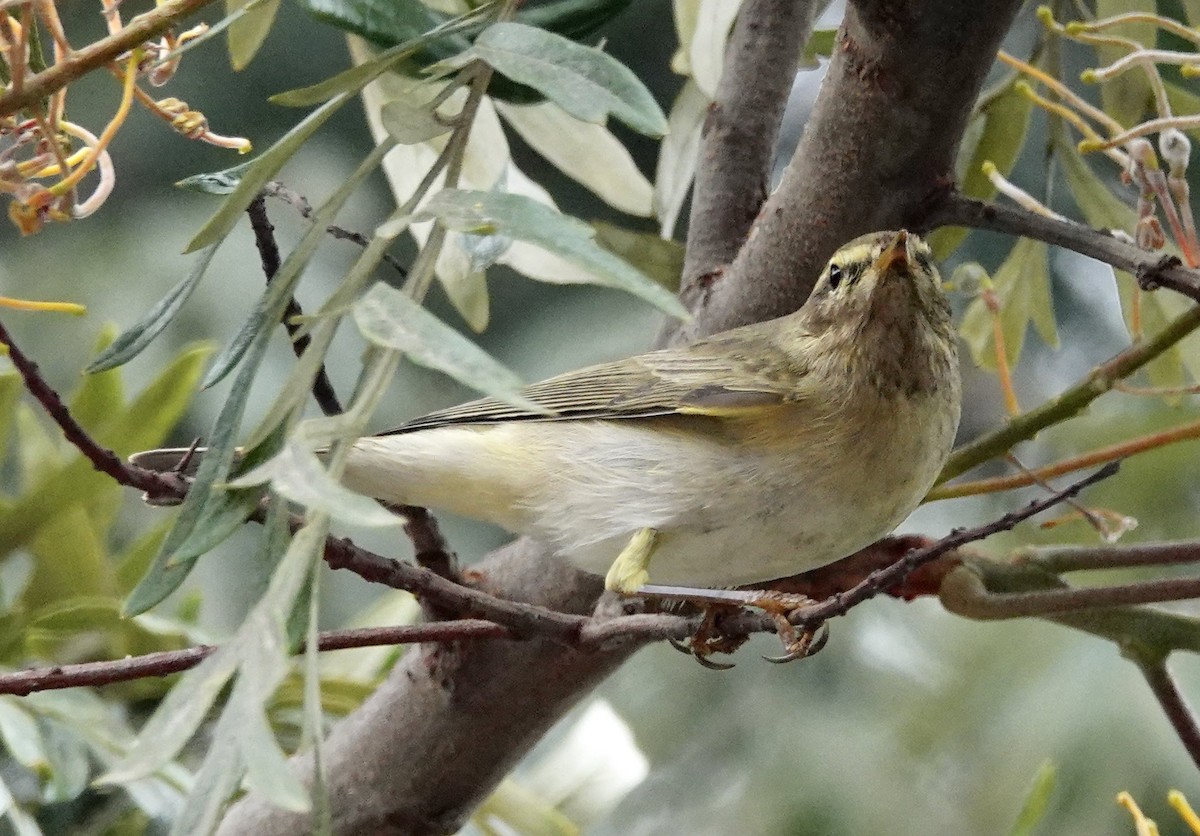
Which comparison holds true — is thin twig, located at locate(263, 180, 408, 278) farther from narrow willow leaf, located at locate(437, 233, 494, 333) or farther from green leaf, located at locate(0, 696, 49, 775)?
green leaf, located at locate(0, 696, 49, 775)

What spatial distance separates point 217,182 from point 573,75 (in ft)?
0.63

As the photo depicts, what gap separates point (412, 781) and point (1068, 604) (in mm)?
496

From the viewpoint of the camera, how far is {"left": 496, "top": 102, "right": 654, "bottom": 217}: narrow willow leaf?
108 centimetres

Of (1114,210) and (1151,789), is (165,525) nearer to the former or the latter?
(1114,210)

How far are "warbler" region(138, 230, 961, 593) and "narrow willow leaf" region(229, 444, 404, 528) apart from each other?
49cm

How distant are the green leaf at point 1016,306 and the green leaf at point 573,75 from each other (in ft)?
1.97

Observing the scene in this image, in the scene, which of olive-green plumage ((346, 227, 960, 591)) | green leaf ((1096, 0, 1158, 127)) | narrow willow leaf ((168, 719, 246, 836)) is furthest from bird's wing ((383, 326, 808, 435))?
narrow willow leaf ((168, 719, 246, 836))

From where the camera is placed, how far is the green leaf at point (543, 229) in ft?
Answer: 1.54

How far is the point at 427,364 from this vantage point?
0.45 metres

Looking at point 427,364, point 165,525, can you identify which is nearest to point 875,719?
point 165,525

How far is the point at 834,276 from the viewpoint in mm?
974

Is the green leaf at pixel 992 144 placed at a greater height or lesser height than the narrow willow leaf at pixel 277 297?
lesser

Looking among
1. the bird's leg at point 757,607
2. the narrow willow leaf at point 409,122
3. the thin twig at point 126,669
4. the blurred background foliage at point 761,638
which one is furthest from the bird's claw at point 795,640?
the blurred background foliage at point 761,638

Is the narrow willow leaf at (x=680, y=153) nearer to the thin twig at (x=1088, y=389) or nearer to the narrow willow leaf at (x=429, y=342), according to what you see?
the thin twig at (x=1088, y=389)
